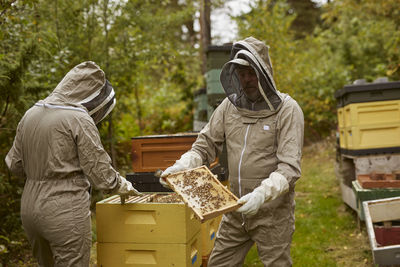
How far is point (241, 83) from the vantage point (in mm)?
2867

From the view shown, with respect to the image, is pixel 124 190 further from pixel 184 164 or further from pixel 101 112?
pixel 101 112

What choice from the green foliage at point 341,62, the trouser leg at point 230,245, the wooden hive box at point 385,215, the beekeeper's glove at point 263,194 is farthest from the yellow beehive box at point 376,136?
the green foliage at point 341,62

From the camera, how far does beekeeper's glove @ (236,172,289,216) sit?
2365 millimetres

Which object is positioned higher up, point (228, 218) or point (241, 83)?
point (241, 83)

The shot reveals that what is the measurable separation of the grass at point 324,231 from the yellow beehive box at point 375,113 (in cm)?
147

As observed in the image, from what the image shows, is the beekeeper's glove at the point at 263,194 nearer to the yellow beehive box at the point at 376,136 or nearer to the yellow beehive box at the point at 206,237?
the yellow beehive box at the point at 206,237

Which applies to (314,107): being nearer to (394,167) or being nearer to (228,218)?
(394,167)

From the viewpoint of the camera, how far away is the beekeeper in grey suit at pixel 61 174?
103 inches

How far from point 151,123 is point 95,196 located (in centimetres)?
554

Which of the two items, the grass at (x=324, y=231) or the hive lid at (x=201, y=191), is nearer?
the hive lid at (x=201, y=191)

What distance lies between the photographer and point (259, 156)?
2697mm

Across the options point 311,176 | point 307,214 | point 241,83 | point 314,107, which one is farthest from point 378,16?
point 241,83

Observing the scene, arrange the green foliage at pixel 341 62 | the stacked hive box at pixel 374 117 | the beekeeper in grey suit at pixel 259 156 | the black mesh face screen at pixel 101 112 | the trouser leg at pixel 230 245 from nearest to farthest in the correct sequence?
the beekeeper in grey suit at pixel 259 156 < the trouser leg at pixel 230 245 < the black mesh face screen at pixel 101 112 < the stacked hive box at pixel 374 117 < the green foliage at pixel 341 62

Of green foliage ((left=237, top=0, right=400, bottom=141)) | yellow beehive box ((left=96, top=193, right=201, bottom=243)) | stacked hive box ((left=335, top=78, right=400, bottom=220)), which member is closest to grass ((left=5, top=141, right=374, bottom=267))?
stacked hive box ((left=335, top=78, right=400, bottom=220))
